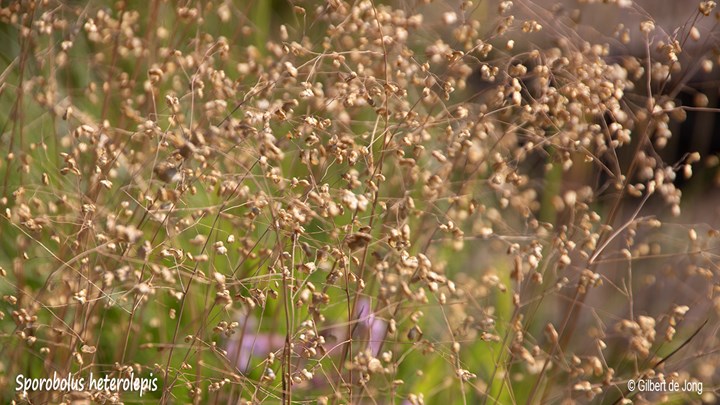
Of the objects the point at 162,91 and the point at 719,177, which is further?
the point at 162,91

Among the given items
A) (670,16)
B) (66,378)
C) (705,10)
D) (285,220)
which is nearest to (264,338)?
(66,378)

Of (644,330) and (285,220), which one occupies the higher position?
(285,220)

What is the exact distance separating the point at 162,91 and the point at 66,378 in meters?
1.22

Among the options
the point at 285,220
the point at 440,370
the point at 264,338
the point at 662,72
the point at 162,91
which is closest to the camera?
the point at 285,220

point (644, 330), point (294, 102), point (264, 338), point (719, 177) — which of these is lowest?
point (264, 338)

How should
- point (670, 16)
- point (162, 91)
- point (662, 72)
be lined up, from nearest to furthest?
1. point (662, 72)
2. point (162, 91)
3. point (670, 16)

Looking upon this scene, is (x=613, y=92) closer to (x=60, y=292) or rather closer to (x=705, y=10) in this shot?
(x=705, y=10)

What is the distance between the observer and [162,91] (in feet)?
7.40
